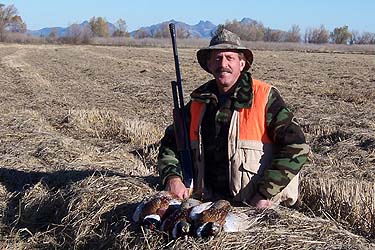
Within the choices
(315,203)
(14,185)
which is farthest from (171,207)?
(14,185)

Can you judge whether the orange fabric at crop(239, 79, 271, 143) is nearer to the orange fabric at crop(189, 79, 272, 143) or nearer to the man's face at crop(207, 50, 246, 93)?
the orange fabric at crop(189, 79, 272, 143)

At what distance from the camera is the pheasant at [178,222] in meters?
3.86

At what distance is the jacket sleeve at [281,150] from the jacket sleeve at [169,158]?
716mm

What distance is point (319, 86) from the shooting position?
19.5 m

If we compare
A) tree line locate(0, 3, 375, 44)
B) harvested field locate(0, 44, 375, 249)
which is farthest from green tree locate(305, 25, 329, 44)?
harvested field locate(0, 44, 375, 249)

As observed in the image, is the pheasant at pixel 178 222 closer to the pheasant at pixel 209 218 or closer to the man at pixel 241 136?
the pheasant at pixel 209 218

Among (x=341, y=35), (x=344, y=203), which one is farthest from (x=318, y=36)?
(x=344, y=203)

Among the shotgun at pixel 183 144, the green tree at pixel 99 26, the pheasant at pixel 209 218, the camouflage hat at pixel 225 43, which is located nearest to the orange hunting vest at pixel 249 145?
the camouflage hat at pixel 225 43

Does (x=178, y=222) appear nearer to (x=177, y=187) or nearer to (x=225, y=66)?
(x=177, y=187)

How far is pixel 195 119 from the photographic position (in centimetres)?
478

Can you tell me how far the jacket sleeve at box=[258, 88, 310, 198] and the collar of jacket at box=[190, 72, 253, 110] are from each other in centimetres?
16

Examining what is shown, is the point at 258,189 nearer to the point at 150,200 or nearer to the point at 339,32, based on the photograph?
the point at 150,200

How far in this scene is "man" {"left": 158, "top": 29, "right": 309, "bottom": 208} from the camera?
4418mm

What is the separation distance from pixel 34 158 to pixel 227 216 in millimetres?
3862
